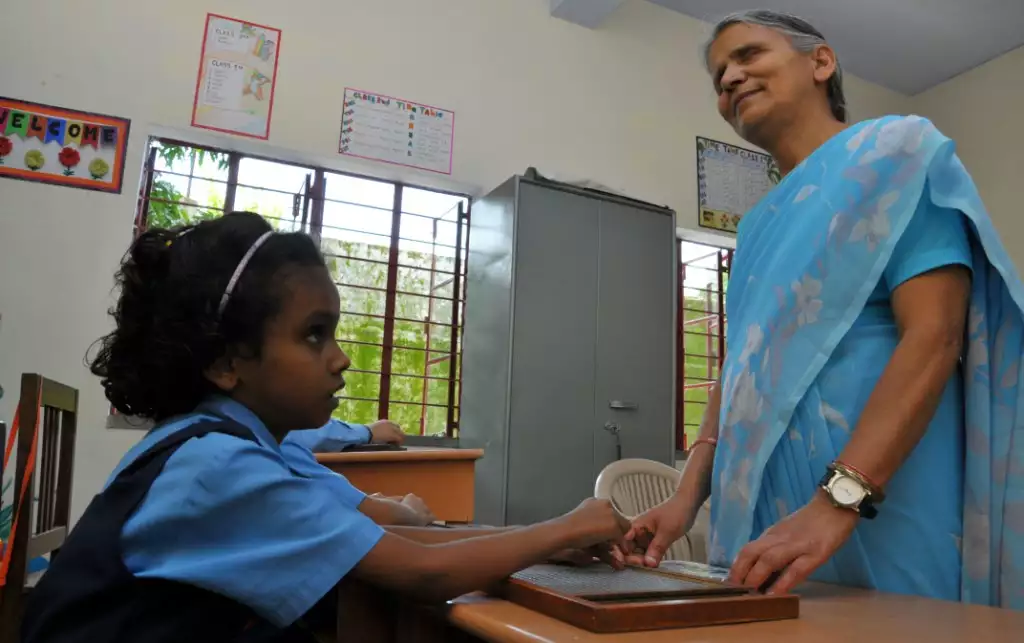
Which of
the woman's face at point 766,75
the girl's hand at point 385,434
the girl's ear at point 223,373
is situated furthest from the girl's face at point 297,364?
the girl's hand at point 385,434

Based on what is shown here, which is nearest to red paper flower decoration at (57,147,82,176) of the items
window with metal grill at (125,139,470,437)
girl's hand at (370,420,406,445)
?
window with metal grill at (125,139,470,437)

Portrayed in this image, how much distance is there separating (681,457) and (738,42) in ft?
10.5

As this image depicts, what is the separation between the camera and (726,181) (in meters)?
4.61

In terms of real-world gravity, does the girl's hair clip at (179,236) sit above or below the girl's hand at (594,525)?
above

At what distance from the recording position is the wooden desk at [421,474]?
2.24 m

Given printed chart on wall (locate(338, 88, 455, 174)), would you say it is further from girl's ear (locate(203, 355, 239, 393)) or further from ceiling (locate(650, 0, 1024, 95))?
girl's ear (locate(203, 355, 239, 393))

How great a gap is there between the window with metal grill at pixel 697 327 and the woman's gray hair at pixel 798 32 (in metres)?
3.36

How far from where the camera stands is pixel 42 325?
2.84 m

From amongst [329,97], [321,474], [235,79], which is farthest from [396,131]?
[321,474]

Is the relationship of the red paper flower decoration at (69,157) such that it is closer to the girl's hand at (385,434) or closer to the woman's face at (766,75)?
the girl's hand at (385,434)

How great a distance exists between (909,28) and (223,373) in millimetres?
5200

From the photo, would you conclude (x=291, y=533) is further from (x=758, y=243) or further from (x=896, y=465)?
(x=758, y=243)

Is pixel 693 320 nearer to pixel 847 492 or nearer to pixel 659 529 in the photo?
pixel 659 529

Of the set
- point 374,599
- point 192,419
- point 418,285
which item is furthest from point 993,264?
point 418,285
